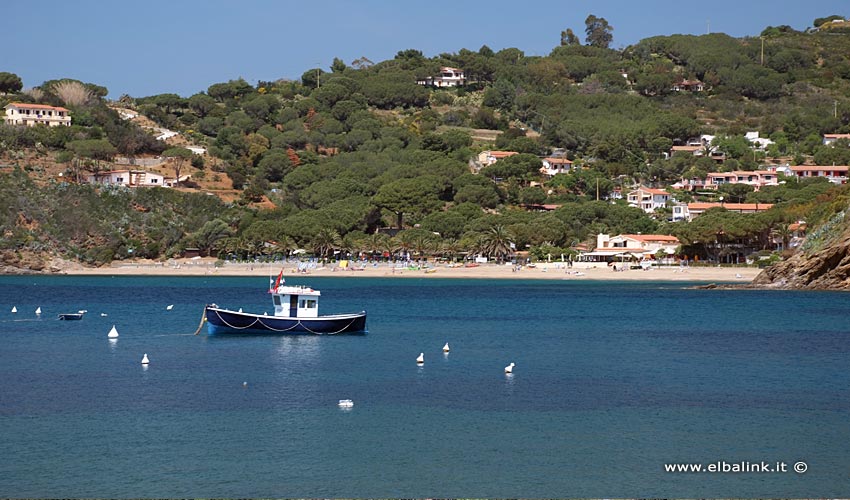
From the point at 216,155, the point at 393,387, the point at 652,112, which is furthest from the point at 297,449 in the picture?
the point at 652,112

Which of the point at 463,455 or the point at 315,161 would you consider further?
the point at 315,161

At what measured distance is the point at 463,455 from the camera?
2370 cm

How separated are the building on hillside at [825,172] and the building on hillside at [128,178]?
Result: 8406cm

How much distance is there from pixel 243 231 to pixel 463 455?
3817 inches

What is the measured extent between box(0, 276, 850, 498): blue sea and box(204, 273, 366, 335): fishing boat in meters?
0.67

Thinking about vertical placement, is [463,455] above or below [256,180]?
below

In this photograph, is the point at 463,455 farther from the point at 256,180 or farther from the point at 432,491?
the point at 256,180

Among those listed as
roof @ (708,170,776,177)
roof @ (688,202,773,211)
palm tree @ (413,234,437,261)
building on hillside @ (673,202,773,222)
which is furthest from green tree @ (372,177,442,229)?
roof @ (708,170,776,177)

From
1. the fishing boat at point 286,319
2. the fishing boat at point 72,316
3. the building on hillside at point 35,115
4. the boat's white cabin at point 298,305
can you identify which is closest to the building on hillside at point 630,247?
the fishing boat at point 72,316

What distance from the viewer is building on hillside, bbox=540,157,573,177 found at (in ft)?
497

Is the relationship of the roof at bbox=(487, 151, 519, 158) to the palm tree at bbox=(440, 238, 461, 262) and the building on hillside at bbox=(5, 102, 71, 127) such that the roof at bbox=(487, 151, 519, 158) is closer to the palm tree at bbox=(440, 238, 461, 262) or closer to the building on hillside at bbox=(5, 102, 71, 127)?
the palm tree at bbox=(440, 238, 461, 262)

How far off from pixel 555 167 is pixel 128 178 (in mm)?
60170

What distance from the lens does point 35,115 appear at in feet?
499

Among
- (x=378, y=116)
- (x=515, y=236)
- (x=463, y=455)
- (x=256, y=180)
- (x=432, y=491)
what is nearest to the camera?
(x=432, y=491)
